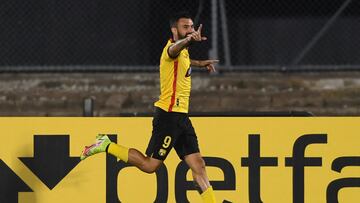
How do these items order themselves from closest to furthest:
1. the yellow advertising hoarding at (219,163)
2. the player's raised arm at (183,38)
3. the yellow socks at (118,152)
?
the player's raised arm at (183,38)
the yellow socks at (118,152)
the yellow advertising hoarding at (219,163)

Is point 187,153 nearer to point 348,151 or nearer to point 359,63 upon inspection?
point 348,151

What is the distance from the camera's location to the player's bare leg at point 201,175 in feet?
27.1

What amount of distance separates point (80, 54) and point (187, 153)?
4.92m

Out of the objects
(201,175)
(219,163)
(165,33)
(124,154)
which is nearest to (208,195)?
(201,175)

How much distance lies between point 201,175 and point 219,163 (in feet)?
1.72

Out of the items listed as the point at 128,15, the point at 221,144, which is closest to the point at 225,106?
the point at 128,15

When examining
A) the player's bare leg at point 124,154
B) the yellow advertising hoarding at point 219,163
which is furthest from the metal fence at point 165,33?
the player's bare leg at point 124,154

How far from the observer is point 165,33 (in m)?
13.0

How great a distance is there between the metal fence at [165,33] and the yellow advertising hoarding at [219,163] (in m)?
3.98

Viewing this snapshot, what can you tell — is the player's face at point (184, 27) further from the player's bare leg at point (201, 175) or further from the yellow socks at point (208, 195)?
the yellow socks at point (208, 195)

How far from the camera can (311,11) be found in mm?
13164

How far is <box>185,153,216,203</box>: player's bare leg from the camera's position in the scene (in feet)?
27.1

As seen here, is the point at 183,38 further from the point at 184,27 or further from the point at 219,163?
the point at 219,163

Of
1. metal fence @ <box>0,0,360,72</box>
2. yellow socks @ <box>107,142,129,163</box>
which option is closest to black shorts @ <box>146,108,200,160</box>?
yellow socks @ <box>107,142,129,163</box>
